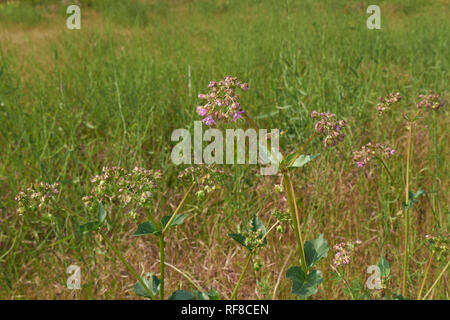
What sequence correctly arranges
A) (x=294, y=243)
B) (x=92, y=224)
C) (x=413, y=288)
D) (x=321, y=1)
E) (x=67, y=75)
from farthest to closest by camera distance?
1. (x=321, y=1)
2. (x=67, y=75)
3. (x=294, y=243)
4. (x=413, y=288)
5. (x=92, y=224)

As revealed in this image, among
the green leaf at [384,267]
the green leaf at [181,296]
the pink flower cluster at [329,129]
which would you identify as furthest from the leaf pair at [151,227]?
the green leaf at [384,267]

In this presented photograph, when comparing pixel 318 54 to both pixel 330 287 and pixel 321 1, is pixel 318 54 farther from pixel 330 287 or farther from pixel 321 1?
pixel 330 287

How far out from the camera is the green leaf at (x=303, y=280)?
2.45 feet

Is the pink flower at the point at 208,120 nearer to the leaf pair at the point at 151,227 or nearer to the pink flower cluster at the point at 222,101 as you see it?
the pink flower cluster at the point at 222,101

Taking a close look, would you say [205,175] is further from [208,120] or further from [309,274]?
[309,274]

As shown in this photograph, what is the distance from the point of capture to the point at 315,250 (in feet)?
2.81

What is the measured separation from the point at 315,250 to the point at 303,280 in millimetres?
89

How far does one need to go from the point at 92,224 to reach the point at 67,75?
2.63 m

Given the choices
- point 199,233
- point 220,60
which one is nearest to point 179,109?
point 220,60

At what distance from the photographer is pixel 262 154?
2.72 ft

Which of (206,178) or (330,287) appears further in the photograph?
(330,287)

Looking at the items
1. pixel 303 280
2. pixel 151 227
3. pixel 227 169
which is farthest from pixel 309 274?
pixel 227 169

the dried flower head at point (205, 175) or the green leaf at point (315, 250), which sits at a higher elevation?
the dried flower head at point (205, 175)

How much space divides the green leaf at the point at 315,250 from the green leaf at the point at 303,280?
0.14ft
